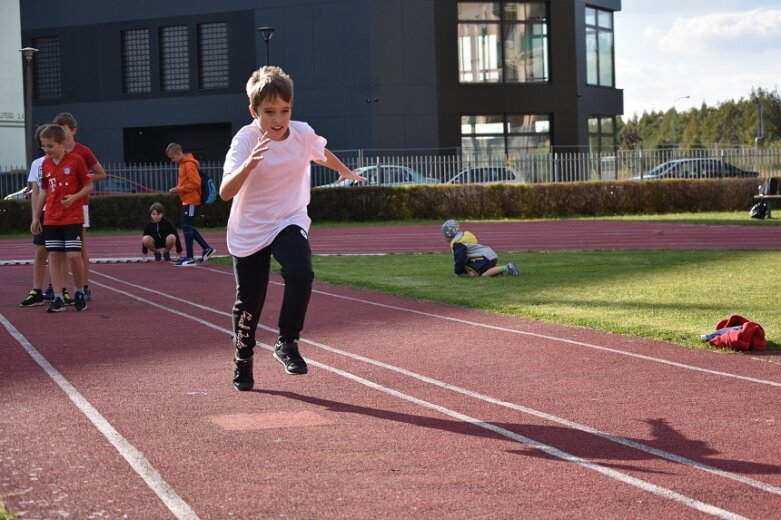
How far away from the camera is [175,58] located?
47938 mm

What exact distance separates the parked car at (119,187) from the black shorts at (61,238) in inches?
998

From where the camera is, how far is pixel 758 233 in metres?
25.0

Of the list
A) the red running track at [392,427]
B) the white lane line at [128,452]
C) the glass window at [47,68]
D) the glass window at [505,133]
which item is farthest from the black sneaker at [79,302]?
the glass window at [47,68]

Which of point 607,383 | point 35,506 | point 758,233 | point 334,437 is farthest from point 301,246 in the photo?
point 758,233

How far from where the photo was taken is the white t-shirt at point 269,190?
719 centimetres

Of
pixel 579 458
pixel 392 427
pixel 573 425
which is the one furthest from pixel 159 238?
pixel 579 458

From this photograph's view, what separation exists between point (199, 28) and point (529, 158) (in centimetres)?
1572

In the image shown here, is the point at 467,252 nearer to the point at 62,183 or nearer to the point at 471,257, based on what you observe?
the point at 471,257

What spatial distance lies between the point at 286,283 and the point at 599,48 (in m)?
47.7

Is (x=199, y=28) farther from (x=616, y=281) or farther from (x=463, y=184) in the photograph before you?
(x=616, y=281)

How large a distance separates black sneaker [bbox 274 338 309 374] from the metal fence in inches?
1175

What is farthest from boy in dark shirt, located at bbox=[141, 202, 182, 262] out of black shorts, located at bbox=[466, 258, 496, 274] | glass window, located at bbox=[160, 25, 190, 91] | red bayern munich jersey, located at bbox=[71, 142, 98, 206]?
glass window, located at bbox=[160, 25, 190, 91]

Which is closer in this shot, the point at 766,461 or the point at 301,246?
the point at 766,461

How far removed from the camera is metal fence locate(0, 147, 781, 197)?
3775 cm
